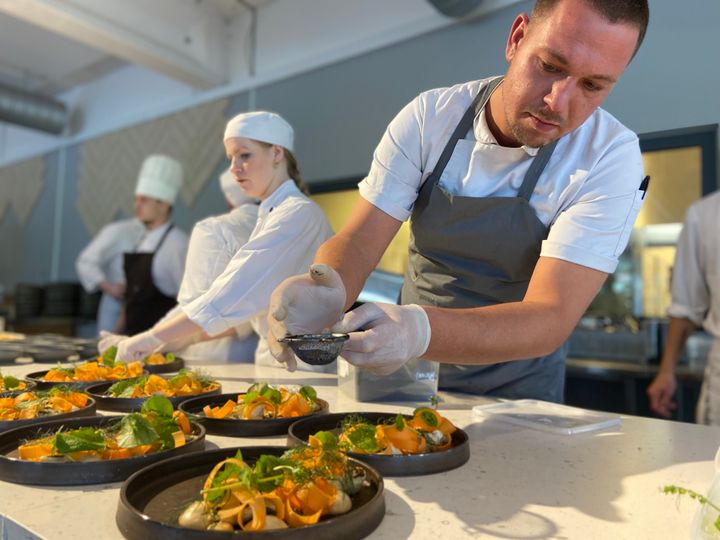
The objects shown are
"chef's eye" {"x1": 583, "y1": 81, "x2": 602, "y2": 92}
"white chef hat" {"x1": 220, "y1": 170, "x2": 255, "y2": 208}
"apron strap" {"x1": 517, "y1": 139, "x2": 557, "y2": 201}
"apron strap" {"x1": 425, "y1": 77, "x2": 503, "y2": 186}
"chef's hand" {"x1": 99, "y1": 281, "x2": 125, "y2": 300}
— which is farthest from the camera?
"chef's hand" {"x1": 99, "y1": 281, "x2": 125, "y2": 300}

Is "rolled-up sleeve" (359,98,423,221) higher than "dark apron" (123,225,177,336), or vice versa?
"rolled-up sleeve" (359,98,423,221)

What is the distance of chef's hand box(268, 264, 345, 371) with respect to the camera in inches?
44.9

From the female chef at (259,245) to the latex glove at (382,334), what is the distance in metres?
0.95

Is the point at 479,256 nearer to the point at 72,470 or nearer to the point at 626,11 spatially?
the point at 626,11

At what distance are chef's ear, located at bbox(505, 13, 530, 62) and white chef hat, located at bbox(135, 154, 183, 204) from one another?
9.05ft

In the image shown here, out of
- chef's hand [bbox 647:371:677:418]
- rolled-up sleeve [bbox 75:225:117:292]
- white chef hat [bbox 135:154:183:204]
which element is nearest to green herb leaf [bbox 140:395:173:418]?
chef's hand [bbox 647:371:677:418]

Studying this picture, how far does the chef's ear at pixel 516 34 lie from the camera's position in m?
1.33

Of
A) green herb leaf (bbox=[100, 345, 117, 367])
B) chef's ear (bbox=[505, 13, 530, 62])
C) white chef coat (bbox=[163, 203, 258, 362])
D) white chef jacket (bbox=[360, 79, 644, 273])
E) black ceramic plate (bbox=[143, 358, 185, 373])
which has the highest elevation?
chef's ear (bbox=[505, 13, 530, 62])

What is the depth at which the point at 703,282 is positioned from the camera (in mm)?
2418

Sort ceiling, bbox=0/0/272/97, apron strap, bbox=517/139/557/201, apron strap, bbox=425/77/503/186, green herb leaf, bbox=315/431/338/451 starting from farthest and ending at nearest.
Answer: ceiling, bbox=0/0/272/97, apron strap, bbox=425/77/503/186, apron strap, bbox=517/139/557/201, green herb leaf, bbox=315/431/338/451

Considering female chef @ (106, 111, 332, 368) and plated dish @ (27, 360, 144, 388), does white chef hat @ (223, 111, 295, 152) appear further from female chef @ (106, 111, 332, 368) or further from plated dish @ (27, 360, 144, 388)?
plated dish @ (27, 360, 144, 388)

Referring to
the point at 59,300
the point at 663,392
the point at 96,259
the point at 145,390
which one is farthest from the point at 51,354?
the point at 59,300

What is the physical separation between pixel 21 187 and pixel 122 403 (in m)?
7.07

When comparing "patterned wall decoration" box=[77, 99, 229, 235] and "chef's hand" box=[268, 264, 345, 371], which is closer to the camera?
"chef's hand" box=[268, 264, 345, 371]
